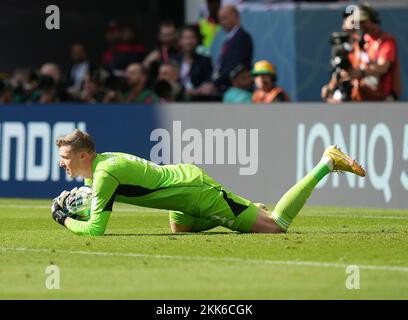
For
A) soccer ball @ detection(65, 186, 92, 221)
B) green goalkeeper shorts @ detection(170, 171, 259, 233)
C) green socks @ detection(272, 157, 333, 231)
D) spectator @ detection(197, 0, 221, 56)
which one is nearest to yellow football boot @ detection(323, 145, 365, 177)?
green socks @ detection(272, 157, 333, 231)

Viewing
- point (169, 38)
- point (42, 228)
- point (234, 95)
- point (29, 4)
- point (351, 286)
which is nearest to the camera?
point (351, 286)

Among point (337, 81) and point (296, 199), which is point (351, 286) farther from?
point (337, 81)

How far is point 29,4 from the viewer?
1188 inches

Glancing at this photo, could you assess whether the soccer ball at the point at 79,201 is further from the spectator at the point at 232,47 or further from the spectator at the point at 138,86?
the spectator at the point at 232,47

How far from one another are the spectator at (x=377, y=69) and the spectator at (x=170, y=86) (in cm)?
340

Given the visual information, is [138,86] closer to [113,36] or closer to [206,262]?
[113,36]

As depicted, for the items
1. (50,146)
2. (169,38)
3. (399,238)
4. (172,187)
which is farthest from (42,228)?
(169,38)

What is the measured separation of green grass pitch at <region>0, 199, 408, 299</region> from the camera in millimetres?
9898

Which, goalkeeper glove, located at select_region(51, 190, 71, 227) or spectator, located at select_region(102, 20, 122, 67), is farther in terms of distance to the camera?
spectator, located at select_region(102, 20, 122, 67)

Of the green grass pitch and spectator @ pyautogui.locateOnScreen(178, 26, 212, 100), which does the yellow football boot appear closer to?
the green grass pitch

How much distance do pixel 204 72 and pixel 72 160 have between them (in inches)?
419

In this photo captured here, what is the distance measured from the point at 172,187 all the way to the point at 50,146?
754cm

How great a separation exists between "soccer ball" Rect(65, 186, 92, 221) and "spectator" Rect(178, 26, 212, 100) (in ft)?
32.0

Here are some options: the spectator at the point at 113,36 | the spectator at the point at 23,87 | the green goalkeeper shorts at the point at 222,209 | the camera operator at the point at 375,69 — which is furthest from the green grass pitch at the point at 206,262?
the spectator at the point at 113,36
